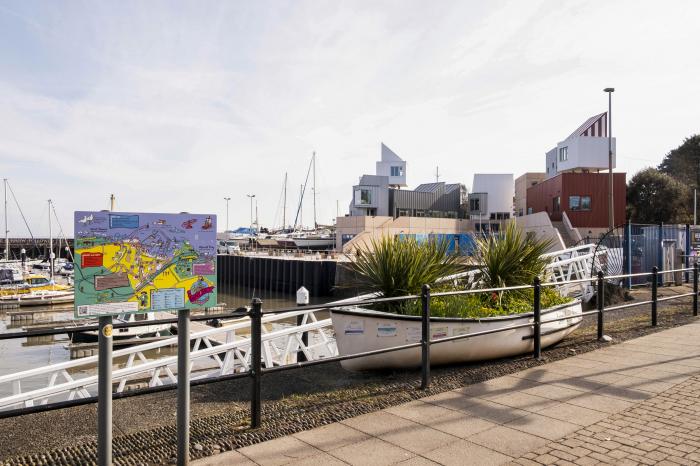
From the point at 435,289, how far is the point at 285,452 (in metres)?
5.08

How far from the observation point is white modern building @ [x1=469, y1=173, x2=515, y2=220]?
69062mm

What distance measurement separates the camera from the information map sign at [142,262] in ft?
11.9

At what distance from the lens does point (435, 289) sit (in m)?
9.05

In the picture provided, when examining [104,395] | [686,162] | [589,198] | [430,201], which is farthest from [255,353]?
[686,162]

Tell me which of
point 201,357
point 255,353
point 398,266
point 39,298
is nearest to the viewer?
point 255,353

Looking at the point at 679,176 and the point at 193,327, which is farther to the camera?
the point at 679,176

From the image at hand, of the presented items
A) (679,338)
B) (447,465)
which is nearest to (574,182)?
(679,338)

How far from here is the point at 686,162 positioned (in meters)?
68.4

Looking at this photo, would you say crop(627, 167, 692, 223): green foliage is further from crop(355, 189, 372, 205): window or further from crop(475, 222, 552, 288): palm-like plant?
crop(475, 222, 552, 288): palm-like plant

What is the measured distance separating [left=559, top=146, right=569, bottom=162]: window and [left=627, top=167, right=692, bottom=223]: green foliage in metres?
10.6

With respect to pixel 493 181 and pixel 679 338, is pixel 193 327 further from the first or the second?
pixel 493 181

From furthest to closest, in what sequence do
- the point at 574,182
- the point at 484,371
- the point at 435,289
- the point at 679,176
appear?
the point at 679,176, the point at 574,182, the point at 435,289, the point at 484,371

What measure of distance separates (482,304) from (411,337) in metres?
2.20

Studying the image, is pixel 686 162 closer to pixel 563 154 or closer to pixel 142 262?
pixel 563 154
